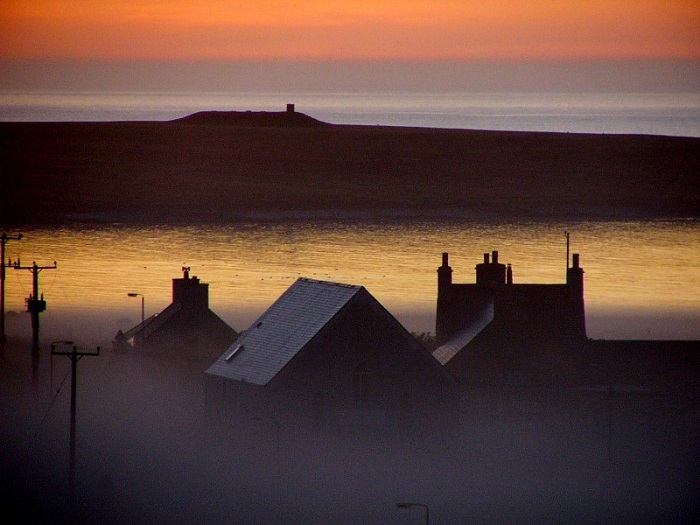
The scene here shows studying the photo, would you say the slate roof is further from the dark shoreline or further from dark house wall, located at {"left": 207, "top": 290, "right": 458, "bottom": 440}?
the dark shoreline

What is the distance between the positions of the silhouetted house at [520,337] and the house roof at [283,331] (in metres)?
7.65

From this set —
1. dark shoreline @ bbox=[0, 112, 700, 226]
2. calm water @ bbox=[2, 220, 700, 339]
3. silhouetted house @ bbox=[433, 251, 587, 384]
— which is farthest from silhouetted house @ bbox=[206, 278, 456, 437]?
dark shoreline @ bbox=[0, 112, 700, 226]

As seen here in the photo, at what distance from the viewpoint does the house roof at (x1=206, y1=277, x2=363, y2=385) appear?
63031 millimetres

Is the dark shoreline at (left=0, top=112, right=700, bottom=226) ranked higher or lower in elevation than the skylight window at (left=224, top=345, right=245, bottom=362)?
higher

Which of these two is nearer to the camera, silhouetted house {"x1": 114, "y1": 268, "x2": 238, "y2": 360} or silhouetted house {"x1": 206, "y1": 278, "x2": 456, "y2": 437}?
silhouetted house {"x1": 206, "y1": 278, "x2": 456, "y2": 437}

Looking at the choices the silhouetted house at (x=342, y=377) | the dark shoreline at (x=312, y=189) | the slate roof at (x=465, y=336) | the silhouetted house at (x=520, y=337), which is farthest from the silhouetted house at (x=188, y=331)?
the dark shoreline at (x=312, y=189)

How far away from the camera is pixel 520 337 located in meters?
71.7

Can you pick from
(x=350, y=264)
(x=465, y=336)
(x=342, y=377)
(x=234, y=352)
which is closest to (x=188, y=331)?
(x=465, y=336)

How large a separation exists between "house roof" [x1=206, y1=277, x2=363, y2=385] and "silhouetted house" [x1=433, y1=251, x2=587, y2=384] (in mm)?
7645

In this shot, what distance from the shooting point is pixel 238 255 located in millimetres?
140250

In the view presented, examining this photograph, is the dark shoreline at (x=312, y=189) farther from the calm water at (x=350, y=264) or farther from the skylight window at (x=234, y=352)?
the skylight window at (x=234, y=352)

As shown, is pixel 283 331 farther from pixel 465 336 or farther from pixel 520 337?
pixel 520 337

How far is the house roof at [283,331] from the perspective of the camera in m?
63.0

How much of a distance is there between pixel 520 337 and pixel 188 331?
1842cm
